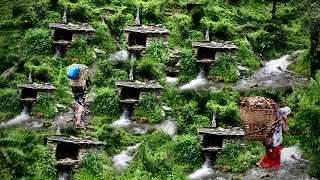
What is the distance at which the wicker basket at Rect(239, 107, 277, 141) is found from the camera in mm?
17375

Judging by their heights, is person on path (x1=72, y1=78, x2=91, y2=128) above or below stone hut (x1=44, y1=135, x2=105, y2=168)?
above

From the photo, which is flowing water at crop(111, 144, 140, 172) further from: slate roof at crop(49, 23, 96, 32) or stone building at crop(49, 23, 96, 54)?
slate roof at crop(49, 23, 96, 32)

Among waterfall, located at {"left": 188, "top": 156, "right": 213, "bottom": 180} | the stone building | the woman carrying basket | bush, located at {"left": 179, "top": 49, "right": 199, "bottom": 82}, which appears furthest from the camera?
bush, located at {"left": 179, "top": 49, "right": 199, "bottom": 82}

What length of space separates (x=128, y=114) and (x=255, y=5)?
1233cm

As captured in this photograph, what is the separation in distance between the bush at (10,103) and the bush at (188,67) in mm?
6908

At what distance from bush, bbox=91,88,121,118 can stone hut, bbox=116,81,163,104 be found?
0.27 meters

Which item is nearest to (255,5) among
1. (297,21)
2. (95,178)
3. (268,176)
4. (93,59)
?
(297,21)

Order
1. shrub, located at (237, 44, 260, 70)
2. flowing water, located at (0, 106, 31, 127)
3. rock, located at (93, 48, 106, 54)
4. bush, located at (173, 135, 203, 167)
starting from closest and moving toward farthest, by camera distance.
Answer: bush, located at (173, 135, 203, 167) → flowing water, located at (0, 106, 31, 127) → rock, located at (93, 48, 106, 54) → shrub, located at (237, 44, 260, 70)

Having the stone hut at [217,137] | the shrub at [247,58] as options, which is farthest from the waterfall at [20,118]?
the shrub at [247,58]

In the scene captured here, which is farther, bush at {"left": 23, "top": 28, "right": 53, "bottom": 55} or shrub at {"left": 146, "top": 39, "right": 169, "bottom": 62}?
shrub at {"left": 146, "top": 39, "right": 169, "bottom": 62}

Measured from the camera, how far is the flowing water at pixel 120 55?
24406 millimetres

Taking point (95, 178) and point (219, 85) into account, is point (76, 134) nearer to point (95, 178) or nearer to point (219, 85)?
point (95, 178)

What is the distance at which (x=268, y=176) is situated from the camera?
57.7 feet

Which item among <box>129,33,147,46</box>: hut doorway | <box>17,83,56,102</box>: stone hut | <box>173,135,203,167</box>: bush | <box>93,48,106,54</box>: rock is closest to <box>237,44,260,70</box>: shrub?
<box>129,33,147,46</box>: hut doorway
